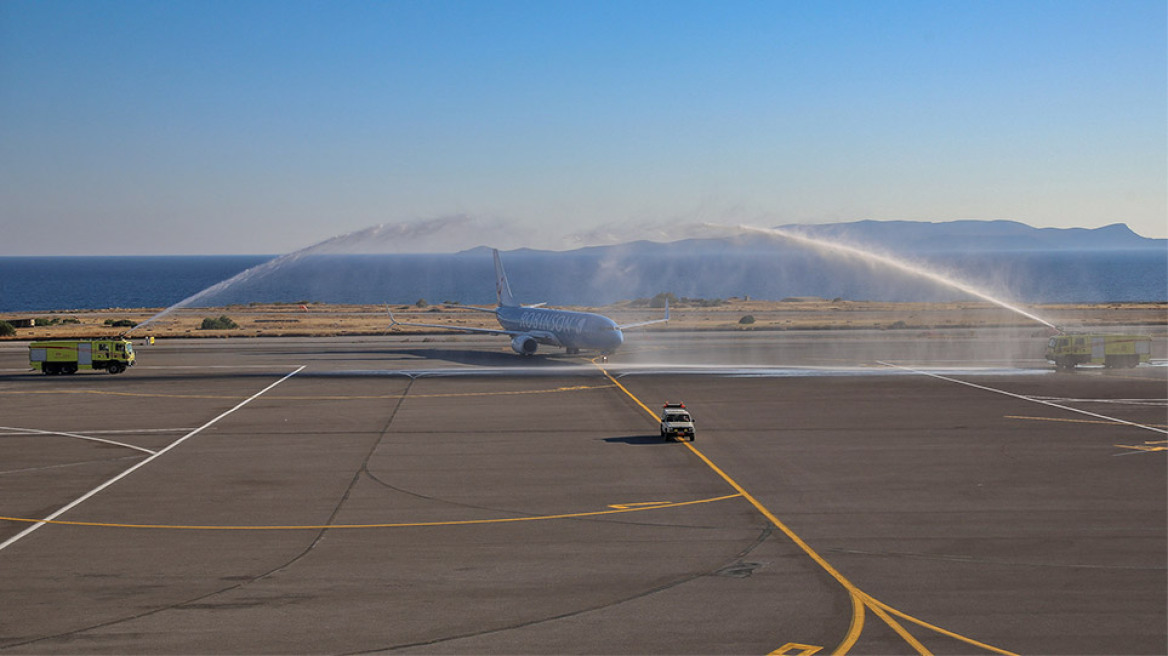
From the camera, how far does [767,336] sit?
338 ft

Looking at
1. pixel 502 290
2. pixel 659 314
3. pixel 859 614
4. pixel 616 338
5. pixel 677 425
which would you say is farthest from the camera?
pixel 659 314

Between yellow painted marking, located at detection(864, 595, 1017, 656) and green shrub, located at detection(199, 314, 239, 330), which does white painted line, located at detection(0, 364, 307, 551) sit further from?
green shrub, located at detection(199, 314, 239, 330)

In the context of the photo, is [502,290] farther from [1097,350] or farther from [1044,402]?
[1044,402]

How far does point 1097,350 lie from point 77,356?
77719 millimetres

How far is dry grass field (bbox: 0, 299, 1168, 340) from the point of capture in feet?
368

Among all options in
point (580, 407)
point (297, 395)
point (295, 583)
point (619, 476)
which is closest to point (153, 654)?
point (295, 583)

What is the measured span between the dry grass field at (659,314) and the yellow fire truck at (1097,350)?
3810cm

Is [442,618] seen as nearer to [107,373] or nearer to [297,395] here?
[297,395]

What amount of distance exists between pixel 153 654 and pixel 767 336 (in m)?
89.4

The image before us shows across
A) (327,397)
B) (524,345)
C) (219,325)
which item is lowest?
(327,397)

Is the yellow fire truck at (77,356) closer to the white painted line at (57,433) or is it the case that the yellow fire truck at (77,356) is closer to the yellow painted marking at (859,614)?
the white painted line at (57,433)

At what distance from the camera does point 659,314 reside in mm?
139875

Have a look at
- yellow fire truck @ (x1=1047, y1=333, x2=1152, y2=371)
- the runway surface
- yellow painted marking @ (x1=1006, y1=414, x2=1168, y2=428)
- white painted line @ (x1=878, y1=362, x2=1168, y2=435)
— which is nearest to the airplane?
the runway surface

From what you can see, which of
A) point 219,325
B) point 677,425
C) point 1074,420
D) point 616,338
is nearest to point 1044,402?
point 1074,420
